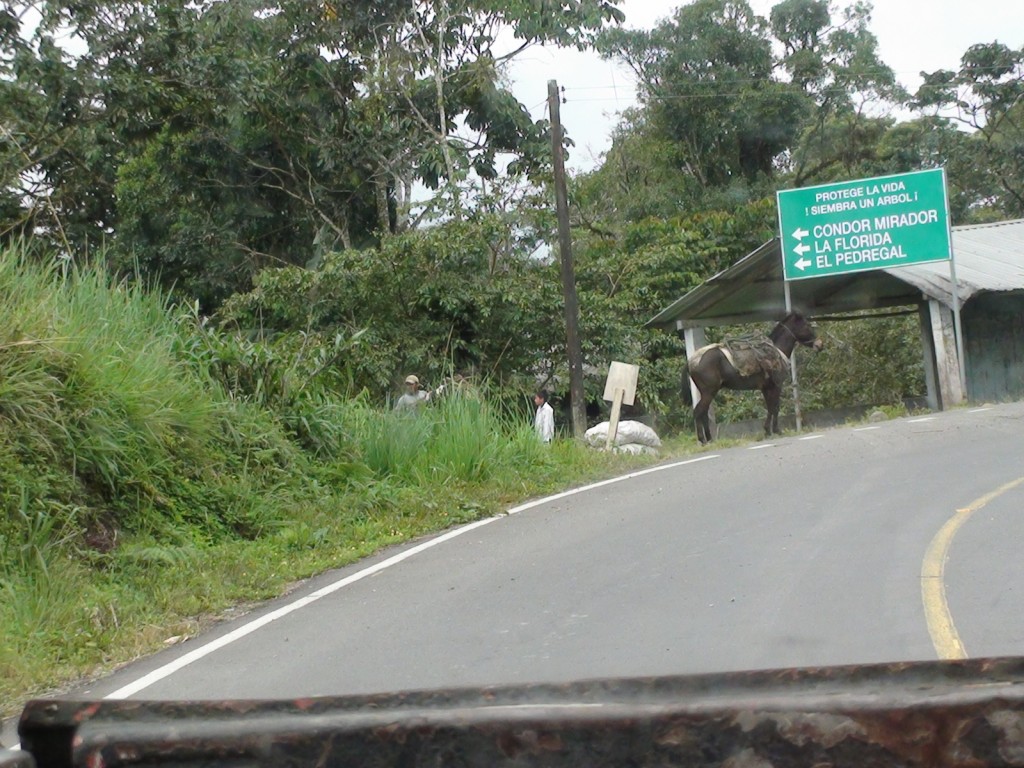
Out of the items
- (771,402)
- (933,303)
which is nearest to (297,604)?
(771,402)

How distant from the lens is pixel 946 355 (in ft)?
83.2

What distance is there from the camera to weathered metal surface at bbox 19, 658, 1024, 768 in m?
1.70

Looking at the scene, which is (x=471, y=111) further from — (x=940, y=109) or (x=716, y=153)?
(x=940, y=109)

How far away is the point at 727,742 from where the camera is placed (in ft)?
5.78

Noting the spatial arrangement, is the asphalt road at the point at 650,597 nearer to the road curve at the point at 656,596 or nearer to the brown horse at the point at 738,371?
the road curve at the point at 656,596

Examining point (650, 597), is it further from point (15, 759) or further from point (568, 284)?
point (568, 284)

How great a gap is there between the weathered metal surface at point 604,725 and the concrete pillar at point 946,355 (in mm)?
24628

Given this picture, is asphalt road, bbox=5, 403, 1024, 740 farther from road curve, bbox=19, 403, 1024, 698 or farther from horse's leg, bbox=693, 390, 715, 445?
horse's leg, bbox=693, 390, 715, 445

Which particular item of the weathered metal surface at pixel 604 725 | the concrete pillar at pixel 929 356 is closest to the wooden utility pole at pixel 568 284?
the concrete pillar at pixel 929 356

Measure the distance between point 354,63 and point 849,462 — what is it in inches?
663

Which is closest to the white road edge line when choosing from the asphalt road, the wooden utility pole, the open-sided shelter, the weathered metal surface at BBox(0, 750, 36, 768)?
the asphalt road

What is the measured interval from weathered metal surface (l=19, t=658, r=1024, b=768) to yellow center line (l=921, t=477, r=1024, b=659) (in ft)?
14.8

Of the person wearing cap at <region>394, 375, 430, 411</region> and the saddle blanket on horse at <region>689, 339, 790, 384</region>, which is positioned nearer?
the person wearing cap at <region>394, 375, 430, 411</region>

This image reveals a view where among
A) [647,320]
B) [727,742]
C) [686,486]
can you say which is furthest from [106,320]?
[647,320]
